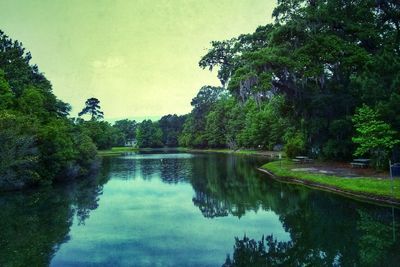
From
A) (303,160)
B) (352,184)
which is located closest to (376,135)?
(352,184)

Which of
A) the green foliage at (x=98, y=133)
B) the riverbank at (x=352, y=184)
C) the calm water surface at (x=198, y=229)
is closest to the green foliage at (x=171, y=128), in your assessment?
the green foliage at (x=98, y=133)

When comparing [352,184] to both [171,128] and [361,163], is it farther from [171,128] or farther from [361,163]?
A: [171,128]

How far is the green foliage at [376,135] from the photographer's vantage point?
28156mm

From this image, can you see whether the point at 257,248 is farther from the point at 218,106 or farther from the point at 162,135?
the point at 162,135

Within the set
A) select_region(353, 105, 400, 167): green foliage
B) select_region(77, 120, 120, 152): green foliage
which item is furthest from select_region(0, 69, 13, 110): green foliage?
select_region(77, 120, 120, 152): green foliage

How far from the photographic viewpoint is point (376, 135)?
29.1 m

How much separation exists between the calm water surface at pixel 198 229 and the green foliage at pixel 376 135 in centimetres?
629

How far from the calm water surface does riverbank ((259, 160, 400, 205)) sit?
4.18 ft

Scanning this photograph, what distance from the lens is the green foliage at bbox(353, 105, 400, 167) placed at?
92.4ft

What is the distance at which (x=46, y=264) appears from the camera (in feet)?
45.0

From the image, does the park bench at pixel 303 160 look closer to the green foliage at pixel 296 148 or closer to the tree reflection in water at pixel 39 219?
the green foliage at pixel 296 148

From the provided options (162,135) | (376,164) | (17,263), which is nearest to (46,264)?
(17,263)

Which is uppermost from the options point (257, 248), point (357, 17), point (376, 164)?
point (357, 17)

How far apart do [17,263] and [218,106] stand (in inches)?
4159
